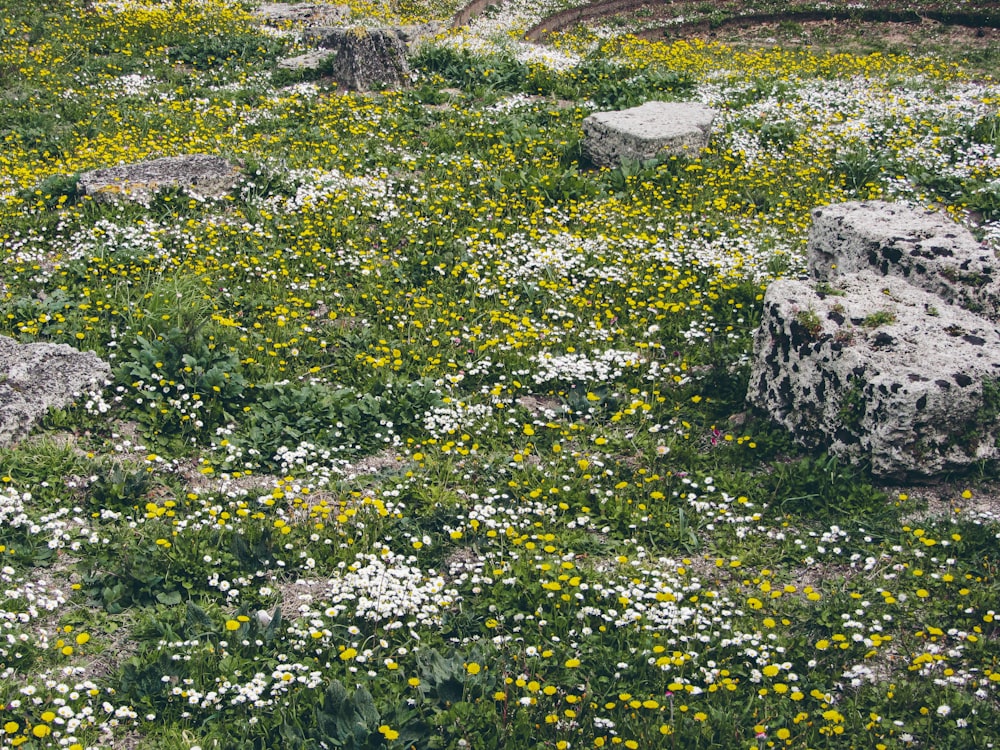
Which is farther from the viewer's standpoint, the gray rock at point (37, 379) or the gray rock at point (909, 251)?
the gray rock at point (909, 251)

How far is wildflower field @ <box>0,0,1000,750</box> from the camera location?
214 inches

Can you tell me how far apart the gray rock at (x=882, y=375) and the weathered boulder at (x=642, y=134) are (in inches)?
264

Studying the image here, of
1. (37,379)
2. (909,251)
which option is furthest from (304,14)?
(909,251)

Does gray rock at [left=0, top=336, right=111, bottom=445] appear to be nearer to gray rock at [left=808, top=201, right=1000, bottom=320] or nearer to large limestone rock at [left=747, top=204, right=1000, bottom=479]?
large limestone rock at [left=747, top=204, right=1000, bottom=479]

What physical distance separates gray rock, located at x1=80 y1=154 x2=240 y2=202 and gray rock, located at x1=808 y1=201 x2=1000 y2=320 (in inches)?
354

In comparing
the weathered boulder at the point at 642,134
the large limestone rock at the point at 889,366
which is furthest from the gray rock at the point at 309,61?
the large limestone rock at the point at 889,366

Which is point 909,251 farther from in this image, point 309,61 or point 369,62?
point 309,61

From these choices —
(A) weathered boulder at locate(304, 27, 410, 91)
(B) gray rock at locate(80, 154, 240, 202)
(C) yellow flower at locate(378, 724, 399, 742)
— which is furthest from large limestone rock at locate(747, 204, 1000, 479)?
(A) weathered boulder at locate(304, 27, 410, 91)

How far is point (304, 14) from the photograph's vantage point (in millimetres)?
25141

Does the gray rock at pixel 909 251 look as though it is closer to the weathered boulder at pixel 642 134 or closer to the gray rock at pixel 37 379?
the weathered boulder at pixel 642 134

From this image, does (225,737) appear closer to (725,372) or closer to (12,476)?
(12,476)

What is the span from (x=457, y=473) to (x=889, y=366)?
161 inches

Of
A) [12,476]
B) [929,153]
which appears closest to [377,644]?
[12,476]

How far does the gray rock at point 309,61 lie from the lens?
19328mm
